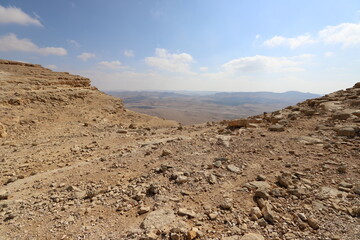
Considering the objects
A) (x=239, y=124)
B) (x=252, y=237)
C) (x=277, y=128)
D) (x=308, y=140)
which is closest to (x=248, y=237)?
(x=252, y=237)

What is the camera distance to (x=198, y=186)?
190 inches

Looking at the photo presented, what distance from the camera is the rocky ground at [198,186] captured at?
355 centimetres

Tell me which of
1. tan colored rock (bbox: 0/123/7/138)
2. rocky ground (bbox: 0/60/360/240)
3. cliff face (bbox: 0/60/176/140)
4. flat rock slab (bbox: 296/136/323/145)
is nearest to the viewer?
rocky ground (bbox: 0/60/360/240)

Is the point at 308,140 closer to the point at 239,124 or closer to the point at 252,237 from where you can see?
the point at 239,124

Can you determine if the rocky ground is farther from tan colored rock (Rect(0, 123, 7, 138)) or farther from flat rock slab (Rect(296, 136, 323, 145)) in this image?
tan colored rock (Rect(0, 123, 7, 138))

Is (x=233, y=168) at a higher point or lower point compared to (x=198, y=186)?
higher

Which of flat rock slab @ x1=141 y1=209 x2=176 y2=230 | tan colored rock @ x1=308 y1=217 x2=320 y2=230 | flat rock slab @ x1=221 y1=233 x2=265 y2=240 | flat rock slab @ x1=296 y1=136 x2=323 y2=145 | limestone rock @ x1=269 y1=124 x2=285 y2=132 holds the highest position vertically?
limestone rock @ x1=269 y1=124 x2=285 y2=132

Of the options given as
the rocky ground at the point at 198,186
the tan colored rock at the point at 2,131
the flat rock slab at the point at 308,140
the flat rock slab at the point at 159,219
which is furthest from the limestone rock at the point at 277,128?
the tan colored rock at the point at 2,131

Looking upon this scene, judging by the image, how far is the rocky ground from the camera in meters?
3.55

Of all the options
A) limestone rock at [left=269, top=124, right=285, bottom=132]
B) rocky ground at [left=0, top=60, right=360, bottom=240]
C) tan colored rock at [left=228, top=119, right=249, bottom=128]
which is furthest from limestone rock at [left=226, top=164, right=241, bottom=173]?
tan colored rock at [left=228, top=119, right=249, bottom=128]

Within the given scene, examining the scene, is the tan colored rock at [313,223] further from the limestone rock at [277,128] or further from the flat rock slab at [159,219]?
the limestone rock at [277,128]

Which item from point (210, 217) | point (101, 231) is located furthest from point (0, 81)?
point (210, 217)

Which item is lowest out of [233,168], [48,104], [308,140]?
[233,168]

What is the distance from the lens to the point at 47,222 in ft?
12.7
